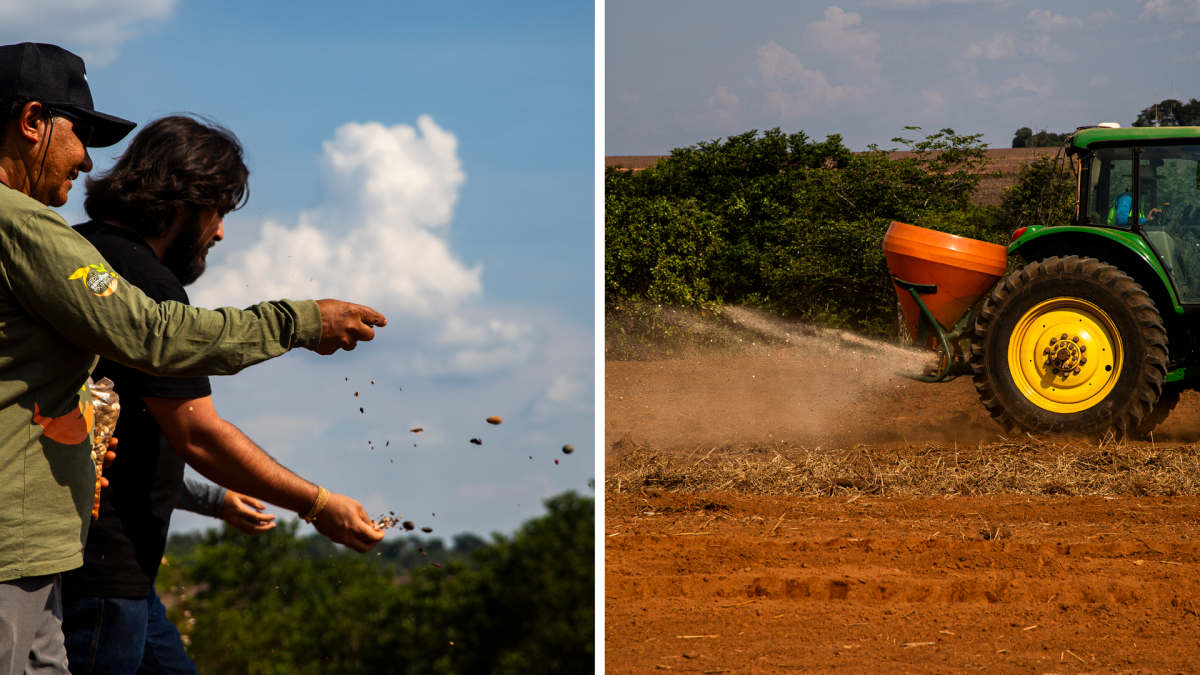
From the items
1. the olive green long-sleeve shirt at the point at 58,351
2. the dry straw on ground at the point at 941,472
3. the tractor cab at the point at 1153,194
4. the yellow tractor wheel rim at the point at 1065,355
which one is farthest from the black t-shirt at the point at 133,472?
the tractor cab at the point at 1153,194

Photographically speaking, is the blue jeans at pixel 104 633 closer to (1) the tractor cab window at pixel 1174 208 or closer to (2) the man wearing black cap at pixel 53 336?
(2) the man wearing black cap at pixel 53 336

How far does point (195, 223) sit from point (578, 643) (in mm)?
12172

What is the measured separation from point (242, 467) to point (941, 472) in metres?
5.19

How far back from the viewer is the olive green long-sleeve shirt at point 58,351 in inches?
67.6

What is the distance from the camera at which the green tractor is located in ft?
23.4

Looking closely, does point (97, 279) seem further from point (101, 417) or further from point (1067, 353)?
point (1067, 353)

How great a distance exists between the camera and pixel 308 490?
7.55ft

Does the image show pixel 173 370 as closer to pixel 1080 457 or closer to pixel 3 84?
pixel 3 84

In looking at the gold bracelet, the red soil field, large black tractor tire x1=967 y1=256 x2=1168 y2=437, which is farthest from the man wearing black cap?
large black tractor tire x1=967 y1=256 x2=1168 y2=437

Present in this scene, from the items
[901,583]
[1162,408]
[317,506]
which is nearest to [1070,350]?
[1162,408]

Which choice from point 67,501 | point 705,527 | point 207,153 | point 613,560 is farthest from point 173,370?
point 705,527

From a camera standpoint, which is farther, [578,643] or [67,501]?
[578,643]

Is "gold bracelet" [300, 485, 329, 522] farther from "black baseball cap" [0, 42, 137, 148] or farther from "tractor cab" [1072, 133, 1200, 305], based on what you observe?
"tractor cab" [1072, 133, 1200, 305]

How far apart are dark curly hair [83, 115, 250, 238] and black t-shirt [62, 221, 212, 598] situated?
0.20 feet
